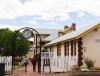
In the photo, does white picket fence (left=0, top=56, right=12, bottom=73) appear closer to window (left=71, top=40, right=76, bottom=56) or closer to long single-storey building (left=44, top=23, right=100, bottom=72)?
long single-storey building (left=44, top=23, right=100, bottom=72)

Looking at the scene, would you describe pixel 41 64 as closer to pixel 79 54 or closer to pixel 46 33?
pixel 79 54

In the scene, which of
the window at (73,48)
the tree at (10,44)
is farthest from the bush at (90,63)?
the tree at (10,44)

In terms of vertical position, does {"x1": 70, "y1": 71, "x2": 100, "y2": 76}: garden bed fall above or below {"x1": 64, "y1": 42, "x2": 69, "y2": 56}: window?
below

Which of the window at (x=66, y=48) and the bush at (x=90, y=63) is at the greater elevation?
the window at (x=66, y=48)

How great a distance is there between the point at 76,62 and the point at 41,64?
304 cm

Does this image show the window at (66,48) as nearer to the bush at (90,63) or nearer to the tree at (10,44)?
the bush at (90,63)

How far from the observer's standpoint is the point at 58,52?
123 ft

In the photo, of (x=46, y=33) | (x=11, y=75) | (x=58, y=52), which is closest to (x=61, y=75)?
(x=11, y=75)

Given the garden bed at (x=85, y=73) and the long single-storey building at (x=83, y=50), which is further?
the long single-storey building at (x=83, y=50)

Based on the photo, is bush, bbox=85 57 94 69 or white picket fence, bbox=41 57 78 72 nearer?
bush, bbox=85 57 94 69

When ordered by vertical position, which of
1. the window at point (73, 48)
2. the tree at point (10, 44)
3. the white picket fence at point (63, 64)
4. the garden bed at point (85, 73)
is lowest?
the garden bed at point (85, 73)

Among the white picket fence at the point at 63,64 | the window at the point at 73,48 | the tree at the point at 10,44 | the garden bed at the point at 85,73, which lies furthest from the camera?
the tree at the point at 10,44

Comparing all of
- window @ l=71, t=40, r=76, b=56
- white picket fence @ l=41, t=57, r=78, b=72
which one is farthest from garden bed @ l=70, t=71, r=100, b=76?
window @ l=71, t=40, r=76, b=56

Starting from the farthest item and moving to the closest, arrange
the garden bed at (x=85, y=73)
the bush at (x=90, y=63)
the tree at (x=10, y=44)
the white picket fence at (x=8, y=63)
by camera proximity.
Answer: the tree at (x=10, y=44) < the white picket fence at (x=8, y=63) < the bush at (x=90, y=63) < the garden bed at (x=85, y=73)
